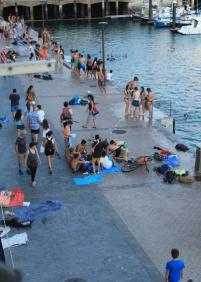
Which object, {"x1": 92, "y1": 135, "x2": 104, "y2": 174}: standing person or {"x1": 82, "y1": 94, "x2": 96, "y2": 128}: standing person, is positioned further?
{"x1": 82, "y1": 94, "x2": 96, "y2": 128}: standing person

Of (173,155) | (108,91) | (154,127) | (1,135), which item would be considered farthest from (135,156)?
(108,91)

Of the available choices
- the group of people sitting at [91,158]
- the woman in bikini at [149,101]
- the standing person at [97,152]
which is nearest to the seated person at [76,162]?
the group of people sitting at [91,158]

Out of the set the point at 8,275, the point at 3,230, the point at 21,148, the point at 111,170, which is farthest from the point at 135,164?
the point at 8,275

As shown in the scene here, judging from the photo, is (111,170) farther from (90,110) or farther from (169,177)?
(90,110)

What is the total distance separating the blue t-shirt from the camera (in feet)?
29.9

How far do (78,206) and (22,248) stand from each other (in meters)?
2.42

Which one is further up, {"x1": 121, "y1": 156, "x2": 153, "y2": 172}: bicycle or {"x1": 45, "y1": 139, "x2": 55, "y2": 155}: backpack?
{"x1": 45, "y1": 139, "x2": 55, "y2": 155}: backpack

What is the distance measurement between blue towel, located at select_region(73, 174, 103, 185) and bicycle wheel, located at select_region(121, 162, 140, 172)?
933mm

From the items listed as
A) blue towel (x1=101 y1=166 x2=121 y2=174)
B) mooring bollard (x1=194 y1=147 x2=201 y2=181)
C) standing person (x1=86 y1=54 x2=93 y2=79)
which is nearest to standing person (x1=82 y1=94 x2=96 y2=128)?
blue towel (x1=101 y1=166 x2=121 y2=174)

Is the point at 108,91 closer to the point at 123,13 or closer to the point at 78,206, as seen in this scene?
the point at 78,206

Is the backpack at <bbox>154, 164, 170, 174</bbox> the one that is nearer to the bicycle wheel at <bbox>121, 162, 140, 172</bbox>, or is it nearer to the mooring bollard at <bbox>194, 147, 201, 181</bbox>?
the bicycle wheel at <bbox>121, 162, 140, 172</bbox>

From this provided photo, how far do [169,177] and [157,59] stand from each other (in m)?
33.8

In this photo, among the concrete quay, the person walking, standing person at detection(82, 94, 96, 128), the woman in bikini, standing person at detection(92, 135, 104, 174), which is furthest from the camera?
the woman in bikini

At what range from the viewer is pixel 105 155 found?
15867 millimetres
